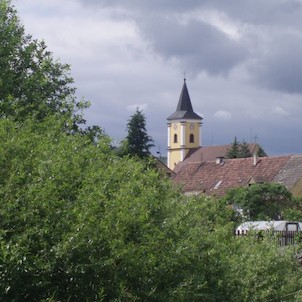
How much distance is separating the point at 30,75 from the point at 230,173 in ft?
162

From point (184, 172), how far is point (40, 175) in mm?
59261

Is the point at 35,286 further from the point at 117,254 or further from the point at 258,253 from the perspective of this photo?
the point at 258,253

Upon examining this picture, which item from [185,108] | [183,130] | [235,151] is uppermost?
[185,108]

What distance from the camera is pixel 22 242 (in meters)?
6.65

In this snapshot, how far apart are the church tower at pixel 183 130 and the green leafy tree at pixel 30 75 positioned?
4557 inches

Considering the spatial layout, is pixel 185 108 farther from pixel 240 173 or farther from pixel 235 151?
pixel 240 173

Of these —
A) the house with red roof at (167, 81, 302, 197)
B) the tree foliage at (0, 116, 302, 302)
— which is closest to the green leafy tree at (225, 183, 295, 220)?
the house with red roof at (167, 81, 302, 197)

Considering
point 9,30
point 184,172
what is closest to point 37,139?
point 9,30

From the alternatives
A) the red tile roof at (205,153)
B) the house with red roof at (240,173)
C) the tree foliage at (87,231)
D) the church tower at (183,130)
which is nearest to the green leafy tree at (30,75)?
the tree foliage at (87,231)

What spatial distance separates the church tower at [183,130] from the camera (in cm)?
13238

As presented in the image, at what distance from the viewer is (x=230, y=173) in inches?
2479

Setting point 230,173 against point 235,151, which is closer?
point 230,173

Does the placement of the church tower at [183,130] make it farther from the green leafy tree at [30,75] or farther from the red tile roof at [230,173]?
the green leafy tree at [30,75]

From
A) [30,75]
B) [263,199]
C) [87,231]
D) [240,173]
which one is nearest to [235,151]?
[240,173]
